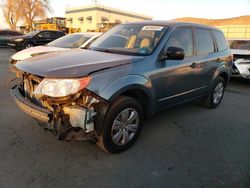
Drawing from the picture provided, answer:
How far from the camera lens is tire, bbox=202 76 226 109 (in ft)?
17.6

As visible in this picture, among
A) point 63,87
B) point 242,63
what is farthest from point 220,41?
point 63,87

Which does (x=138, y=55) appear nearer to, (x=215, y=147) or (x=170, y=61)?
(x=170, y=61)

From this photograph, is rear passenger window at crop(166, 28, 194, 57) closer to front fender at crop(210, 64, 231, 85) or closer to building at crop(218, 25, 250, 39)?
front fender at crop(210, 64, 231, 85)

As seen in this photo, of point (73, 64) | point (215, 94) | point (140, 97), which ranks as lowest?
point (215, 94)

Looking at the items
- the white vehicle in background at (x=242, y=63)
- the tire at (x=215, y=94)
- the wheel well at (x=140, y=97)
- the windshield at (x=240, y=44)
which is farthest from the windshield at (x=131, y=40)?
the windshield at (x=240, y=44)

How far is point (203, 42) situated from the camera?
15.7 ft

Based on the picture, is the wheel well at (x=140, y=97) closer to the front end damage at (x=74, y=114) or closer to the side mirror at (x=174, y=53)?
the front end damage at (x=74, y=114)

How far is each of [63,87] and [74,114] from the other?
1.10 ft

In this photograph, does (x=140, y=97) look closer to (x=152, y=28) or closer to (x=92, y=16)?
(x=152, y=28)

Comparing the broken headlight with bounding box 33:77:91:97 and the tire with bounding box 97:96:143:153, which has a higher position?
the broken headlight with bounding box 33:77:91:97

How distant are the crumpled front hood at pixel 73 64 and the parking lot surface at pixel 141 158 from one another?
3.64 ft

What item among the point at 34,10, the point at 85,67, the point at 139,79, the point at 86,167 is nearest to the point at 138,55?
the point at 139,79

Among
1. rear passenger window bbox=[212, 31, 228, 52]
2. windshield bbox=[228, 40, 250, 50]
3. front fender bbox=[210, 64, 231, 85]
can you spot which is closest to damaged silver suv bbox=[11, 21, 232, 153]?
front fender bbox=[210, 64, 231, 85]

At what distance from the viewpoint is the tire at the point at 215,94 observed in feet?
17.6
